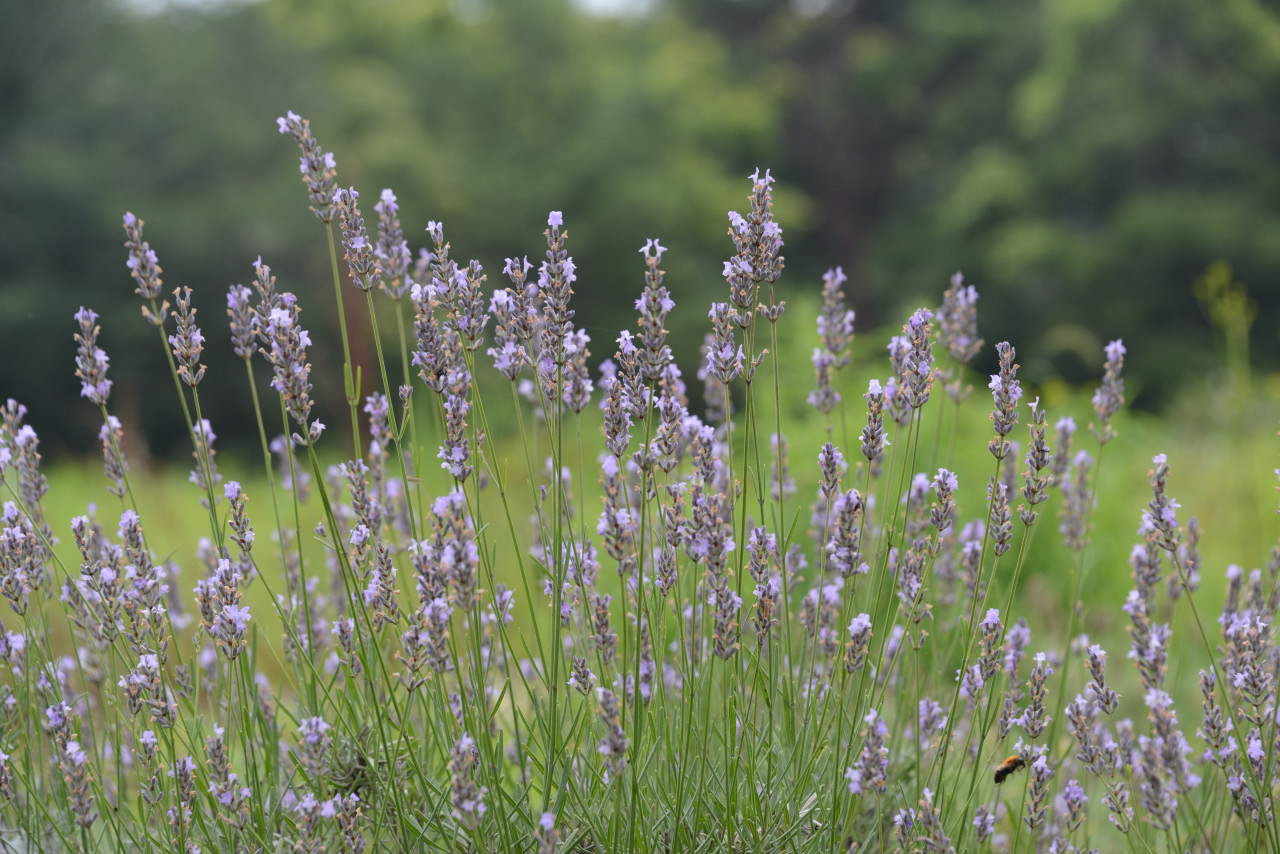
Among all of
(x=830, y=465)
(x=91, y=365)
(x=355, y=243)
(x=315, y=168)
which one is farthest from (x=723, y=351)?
(x=91, y=365)

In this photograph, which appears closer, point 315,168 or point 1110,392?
point 315,168

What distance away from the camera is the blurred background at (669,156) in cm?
1319

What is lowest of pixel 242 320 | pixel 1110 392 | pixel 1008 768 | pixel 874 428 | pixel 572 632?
pixel 1008 768

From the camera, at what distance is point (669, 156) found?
1688 cm

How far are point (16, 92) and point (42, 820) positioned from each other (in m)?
14.0

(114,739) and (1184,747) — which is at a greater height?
(1184,747)

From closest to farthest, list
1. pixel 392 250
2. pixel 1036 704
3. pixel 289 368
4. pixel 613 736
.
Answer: pixel 613 736, pixel 289 368, pixel 1036 704, pixel 392 250

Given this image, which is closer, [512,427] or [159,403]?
[512,427]

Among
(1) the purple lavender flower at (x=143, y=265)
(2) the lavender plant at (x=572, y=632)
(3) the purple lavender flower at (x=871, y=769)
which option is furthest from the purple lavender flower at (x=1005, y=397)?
(1) the purple lavender flower at (x=143, y=265)

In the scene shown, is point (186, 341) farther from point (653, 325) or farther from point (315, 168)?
point (653, 325)

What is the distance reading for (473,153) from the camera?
52.2 ft

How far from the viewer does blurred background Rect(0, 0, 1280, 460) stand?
43.3ft

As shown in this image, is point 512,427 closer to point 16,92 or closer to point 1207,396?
point 16,92

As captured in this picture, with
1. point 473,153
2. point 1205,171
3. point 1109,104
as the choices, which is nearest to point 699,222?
point 473,153
